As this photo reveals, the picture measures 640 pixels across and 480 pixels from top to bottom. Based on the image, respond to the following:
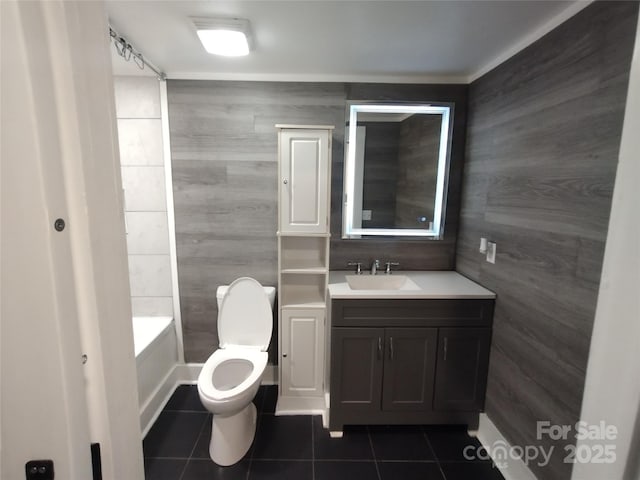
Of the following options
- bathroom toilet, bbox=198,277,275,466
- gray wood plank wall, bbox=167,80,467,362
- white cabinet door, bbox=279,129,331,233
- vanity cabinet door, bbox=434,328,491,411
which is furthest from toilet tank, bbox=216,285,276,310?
vanity cabinet door, bbox=434,328,491,411

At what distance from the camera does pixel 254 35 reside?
162 cm

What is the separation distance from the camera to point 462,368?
192cm

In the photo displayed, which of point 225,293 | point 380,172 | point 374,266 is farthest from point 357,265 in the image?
point 225,293

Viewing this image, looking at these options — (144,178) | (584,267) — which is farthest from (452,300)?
(144,178)

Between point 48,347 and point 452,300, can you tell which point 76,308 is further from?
point 452,300

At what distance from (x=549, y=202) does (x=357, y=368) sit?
1.37 m

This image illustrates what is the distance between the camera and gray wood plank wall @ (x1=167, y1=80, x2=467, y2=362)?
218 cm

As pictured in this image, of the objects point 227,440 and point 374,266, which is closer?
point 227,440

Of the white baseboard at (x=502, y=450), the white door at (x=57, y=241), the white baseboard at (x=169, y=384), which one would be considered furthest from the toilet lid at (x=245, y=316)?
the white door at (x=57, y=241)

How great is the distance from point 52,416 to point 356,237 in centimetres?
204

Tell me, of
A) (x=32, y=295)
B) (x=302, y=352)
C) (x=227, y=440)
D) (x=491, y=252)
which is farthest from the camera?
(x=302, y=352)

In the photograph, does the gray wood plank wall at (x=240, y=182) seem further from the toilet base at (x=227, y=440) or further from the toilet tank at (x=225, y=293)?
the toilet base at (x=227, y=440)

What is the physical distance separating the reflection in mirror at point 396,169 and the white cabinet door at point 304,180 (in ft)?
1.14

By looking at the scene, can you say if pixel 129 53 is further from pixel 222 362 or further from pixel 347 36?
pixel 222 362
